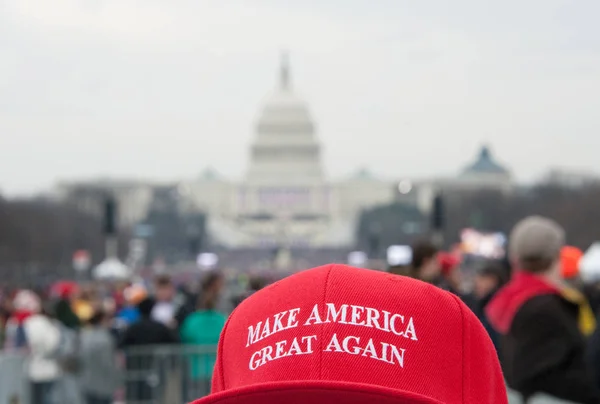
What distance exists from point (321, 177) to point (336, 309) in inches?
5166

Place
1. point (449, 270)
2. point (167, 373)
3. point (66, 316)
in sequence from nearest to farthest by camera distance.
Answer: point (449, 270) < point (167, 373) < point (66, 316)

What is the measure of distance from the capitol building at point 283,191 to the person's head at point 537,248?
112m

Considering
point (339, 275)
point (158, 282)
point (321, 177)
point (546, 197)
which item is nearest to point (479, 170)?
point (321, 177)

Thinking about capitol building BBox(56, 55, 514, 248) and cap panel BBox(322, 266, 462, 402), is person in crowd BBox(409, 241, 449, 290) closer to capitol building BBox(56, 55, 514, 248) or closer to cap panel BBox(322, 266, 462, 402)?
cap panel BBox(322, 266, 462, 402)

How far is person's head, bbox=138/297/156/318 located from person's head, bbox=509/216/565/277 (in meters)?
5.87

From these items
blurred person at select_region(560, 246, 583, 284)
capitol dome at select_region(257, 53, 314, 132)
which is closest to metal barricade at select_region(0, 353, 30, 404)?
blurred person at select_region(560, 246, 583, 284)

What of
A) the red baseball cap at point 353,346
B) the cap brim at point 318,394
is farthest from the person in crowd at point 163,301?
the cap brim at point 318,394

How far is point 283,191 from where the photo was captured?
128 metres

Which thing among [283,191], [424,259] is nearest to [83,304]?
[424,259]

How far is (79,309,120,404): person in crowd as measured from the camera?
10.1 meters

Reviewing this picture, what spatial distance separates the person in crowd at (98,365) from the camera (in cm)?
1011

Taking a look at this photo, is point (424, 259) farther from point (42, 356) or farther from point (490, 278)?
point (42, 356)

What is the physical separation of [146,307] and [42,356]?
907 millimetres

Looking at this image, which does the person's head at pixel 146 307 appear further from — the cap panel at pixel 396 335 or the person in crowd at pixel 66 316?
the cap panel at pixel 396 335
